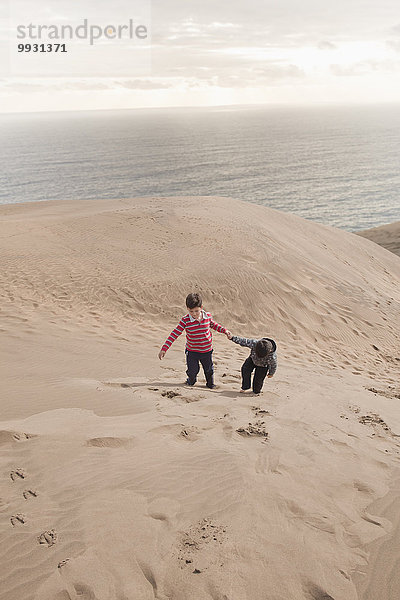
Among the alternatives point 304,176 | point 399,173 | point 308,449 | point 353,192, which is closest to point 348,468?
point 308,449

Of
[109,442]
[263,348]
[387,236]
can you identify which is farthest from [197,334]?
[387,236]

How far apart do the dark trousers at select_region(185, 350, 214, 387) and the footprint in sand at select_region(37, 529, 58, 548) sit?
11.8 feet

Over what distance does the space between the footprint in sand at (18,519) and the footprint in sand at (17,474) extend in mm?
517

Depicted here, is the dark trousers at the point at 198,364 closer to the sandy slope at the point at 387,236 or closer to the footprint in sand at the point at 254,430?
the footprint in sand at the point at 254,430

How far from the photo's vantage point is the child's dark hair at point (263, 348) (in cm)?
630

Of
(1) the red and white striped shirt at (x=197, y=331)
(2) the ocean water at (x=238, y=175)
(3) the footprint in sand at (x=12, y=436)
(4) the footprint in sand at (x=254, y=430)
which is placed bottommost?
(4) the footprint in sand at (x=254, y=430)

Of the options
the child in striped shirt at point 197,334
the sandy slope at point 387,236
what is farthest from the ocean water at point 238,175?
the child in striped shirt at point 197,334

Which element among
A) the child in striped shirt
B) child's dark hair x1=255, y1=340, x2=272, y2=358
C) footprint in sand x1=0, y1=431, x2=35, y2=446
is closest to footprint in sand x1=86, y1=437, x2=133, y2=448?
footprint in sand x1=0, y1=431, x2=35, y2=446

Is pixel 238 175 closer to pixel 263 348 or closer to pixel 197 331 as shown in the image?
pixel 197 331

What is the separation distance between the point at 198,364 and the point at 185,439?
1.96 meters

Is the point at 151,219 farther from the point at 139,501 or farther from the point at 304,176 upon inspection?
the point at 304,176

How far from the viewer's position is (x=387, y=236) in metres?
28.8

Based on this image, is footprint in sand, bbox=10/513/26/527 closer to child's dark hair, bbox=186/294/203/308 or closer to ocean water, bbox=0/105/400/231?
child's dark hair, bbox=186/294/203/308

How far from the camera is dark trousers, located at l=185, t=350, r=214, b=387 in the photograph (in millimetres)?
6656
